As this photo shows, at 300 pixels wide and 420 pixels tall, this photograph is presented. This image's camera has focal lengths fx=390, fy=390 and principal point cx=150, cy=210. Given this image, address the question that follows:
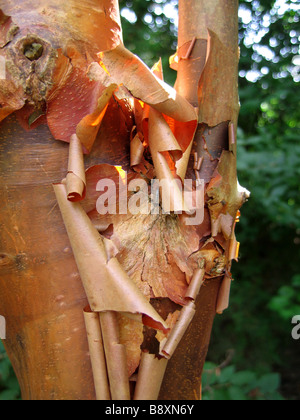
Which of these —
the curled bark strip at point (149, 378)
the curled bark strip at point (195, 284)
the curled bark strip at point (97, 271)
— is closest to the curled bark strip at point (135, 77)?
the curled bark strip at point (97, 271)

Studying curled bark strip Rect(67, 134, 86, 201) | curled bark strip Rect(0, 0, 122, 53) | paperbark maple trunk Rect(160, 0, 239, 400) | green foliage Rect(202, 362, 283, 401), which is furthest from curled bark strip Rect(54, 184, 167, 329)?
green foliage Rect(202, 362, 283, 401)

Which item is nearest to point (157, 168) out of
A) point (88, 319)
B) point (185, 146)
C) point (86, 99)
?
point (185, 146)

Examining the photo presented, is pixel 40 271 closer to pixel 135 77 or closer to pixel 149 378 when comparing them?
pixel 149 378

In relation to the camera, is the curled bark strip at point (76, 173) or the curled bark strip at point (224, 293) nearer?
the curled bark strip at point (76, 173)

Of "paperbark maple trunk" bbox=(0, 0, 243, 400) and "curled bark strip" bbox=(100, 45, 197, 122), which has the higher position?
"curled bark strip" bbox=(100, 45, 197, 122)
